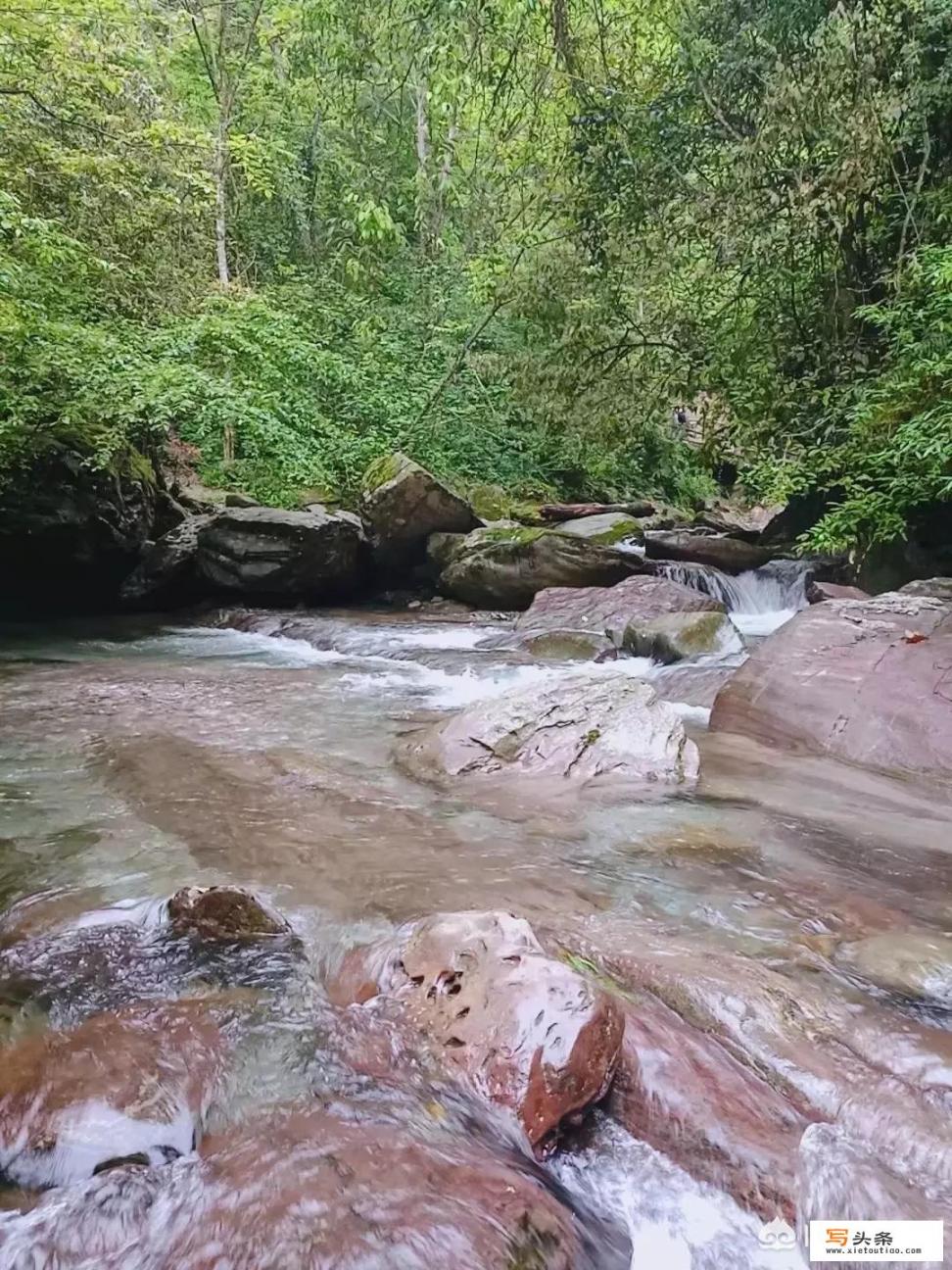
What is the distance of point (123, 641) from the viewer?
10.7 meters

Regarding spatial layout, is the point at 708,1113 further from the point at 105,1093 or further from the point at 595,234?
the point at 595,234

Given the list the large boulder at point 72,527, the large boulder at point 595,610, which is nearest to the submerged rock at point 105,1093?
the large boulder at point 595,610

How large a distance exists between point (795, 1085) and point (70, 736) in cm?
515

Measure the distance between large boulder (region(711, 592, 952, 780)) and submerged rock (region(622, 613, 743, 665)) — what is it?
6.00ft

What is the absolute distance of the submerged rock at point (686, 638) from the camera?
8.64m

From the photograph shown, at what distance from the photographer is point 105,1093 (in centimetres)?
232

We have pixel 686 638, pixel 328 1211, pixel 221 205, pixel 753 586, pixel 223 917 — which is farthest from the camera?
pixel 221 205

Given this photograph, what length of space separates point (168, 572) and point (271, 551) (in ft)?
5.52

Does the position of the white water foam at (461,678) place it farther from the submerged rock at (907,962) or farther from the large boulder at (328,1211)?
the large boulder at (328,1211)

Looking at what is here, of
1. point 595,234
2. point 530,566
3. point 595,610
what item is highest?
point 595,234

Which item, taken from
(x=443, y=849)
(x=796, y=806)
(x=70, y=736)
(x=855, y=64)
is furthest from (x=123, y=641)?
(x=855, y=64)

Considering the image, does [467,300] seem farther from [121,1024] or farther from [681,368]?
[121,1024]

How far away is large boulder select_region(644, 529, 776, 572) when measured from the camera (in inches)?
Answer: 503

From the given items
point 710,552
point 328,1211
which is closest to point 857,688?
point 328,1211
